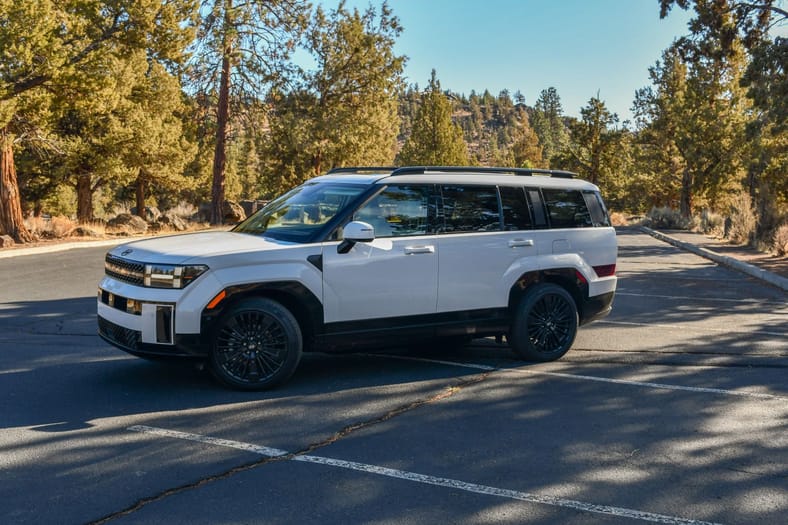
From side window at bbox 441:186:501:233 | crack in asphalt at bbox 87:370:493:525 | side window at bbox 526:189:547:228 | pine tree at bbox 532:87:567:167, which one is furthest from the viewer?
pine tree at bbox 532:87:567:167

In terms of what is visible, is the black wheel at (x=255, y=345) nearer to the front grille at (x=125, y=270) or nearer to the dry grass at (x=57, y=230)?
the front grille at (x=125, y=270)

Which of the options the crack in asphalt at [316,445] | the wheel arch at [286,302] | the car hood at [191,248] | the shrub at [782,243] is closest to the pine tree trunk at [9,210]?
the car hood at [191,248]

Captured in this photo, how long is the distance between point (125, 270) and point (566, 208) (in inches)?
180

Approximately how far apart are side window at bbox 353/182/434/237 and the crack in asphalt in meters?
1.48

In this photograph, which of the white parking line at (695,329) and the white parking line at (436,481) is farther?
the white parking line at (695,329)

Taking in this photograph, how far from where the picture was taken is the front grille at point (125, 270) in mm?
6578

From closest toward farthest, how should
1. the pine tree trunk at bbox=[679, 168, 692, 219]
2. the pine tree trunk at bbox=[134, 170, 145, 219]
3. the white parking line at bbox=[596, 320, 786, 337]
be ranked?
the white parking line at bbox=[596, 320, 786, 337]
the pine tree trunk at bbox=[134, 170, 145, 219]
the pine tree trunk at bbox=[679, 168, 692, 219]

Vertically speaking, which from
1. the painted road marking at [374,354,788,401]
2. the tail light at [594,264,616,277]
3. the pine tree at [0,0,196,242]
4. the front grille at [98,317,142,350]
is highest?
the pine tree at [0,0,196,242]

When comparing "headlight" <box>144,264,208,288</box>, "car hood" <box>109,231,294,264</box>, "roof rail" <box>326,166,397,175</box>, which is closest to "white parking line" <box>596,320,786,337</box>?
"roof rail" <box>326,166,397,175</box>

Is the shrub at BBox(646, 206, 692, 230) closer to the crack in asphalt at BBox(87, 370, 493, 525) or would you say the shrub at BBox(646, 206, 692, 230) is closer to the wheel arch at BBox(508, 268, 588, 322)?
the wheel arch at BBox(508, 268, 588, 322)

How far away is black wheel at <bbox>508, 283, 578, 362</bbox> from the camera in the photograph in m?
8.11

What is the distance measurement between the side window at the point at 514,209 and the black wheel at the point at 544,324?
0.67 m

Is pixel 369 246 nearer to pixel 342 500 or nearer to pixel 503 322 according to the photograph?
pixel 503 322

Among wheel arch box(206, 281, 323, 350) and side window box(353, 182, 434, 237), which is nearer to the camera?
wheel arch box(206, 281, 323, 350)
